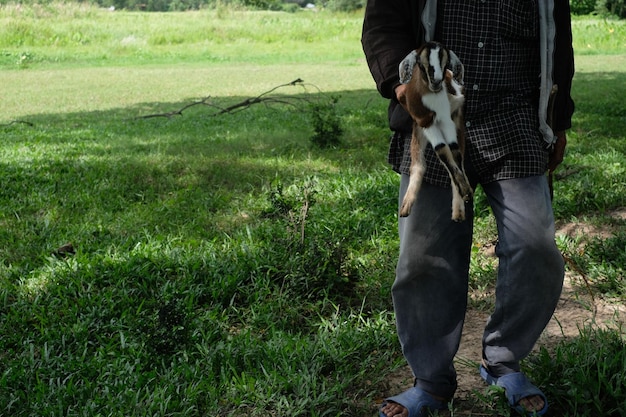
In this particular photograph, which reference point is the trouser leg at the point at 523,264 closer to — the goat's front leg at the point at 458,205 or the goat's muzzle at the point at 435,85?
the goat's front leg at the point at 458,205

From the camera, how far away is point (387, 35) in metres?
2.41

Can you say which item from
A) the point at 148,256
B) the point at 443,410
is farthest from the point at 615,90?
the point at 443,410

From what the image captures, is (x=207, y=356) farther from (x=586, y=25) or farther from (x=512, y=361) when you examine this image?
(x=586, y=25)

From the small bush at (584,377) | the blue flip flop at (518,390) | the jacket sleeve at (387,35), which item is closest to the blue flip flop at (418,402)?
the blue flip flop at (518,390)

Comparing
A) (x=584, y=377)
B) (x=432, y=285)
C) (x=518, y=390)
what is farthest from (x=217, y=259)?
(x=584, y=377)

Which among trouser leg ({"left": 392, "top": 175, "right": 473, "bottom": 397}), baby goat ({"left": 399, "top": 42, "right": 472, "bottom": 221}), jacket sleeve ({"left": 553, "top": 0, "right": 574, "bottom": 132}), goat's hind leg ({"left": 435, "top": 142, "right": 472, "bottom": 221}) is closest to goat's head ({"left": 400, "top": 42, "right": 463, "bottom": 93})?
baby goat ({"left": 399, "top": 42, "right": 472, "bottom": 221})

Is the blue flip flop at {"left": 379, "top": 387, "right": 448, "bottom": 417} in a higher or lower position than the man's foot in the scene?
higher

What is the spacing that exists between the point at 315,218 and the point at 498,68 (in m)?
2.66

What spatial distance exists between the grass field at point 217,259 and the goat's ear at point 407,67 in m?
1.29

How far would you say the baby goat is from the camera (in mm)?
2023

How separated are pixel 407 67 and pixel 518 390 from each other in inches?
47.5

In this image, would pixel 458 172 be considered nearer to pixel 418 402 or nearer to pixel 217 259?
pixel 418 402

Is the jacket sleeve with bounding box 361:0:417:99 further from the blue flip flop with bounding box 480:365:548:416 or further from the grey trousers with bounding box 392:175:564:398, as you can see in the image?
the blue flip flop with bounding box 480:365:548:416

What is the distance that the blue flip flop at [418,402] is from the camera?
2.59 meters
